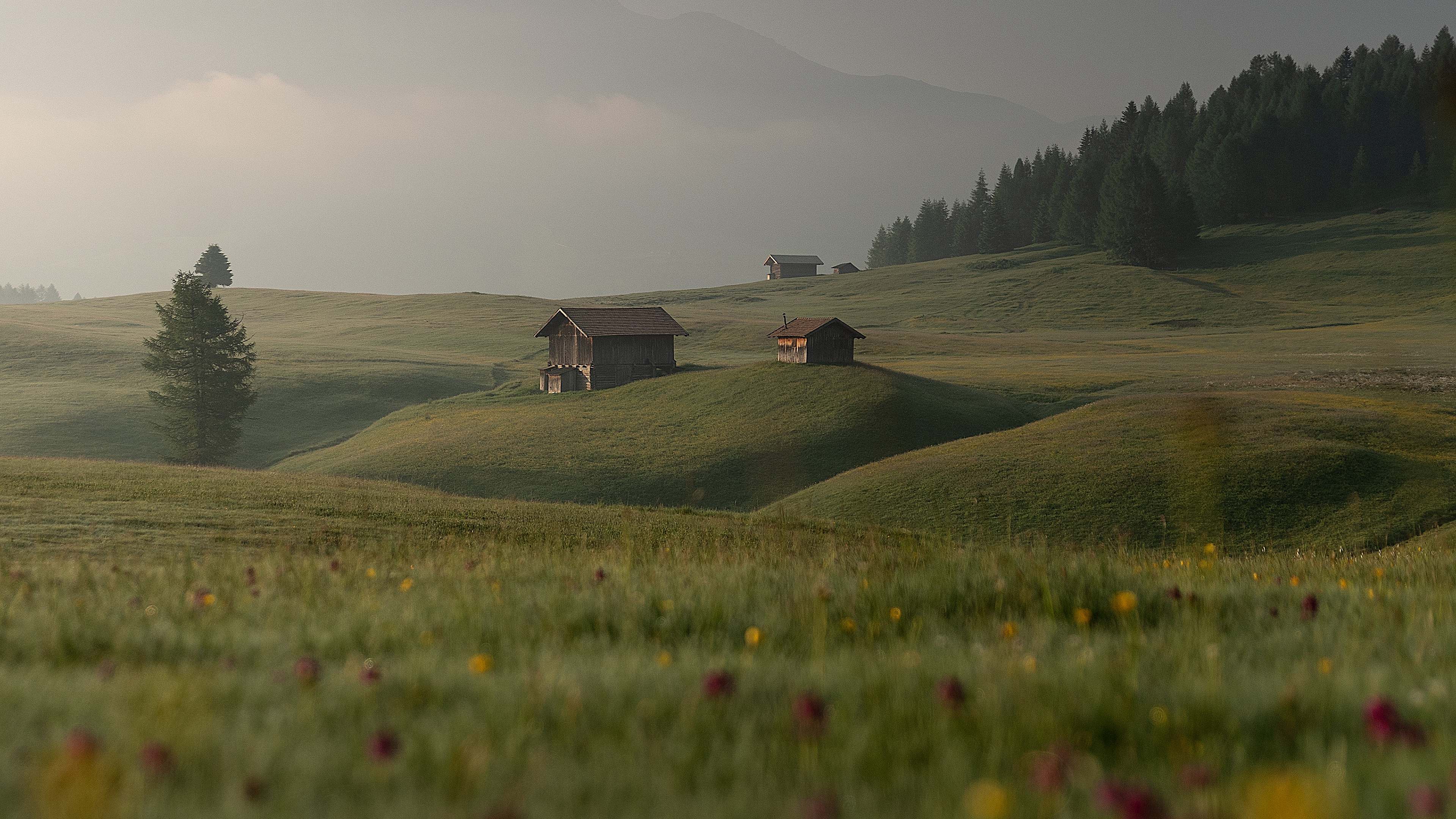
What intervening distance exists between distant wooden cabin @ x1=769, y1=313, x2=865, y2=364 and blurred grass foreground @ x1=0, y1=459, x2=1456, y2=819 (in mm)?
52677

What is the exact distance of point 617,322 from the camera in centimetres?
6894

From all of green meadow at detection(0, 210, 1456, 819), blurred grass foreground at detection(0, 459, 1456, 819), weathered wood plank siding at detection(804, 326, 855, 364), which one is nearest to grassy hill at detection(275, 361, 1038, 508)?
weathered wood plank siding at detection(804, 326, 855, 364)

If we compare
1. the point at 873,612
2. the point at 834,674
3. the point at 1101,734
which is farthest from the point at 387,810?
the point at 873,612

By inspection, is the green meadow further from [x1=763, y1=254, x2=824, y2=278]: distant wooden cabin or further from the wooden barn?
[x1=763, y1=254, x2=824, y2=278]: distant wooden cabin

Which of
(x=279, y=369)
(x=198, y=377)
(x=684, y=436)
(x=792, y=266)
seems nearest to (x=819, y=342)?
(x=684, y=436)

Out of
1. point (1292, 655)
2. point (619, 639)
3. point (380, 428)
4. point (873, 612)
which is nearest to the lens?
point (1292, 655)

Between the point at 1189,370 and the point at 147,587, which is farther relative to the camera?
the point at 1189,370

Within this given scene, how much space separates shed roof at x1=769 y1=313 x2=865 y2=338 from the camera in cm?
5962

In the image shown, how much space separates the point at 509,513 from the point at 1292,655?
831 inches

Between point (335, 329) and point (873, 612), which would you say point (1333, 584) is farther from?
point (335, 329)

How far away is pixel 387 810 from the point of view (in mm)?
2238

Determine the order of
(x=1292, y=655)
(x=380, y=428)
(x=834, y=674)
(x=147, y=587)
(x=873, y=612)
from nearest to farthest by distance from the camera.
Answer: (x=834, y=674) → (x=1292, y=655) → (x=873, y=612) → (x=147, y=587) → (x=380, y=428)

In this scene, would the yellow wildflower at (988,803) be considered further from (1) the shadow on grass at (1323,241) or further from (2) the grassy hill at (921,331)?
(1) the shadow on grass at (1323,241)

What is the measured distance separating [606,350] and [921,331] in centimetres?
5082
